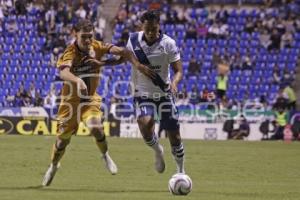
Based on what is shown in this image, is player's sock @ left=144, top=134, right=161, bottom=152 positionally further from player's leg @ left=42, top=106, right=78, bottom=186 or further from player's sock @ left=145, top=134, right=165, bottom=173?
player's leg @ left=42, top=106, right=78, bottom=186

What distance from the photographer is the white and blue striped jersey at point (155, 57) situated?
36.9 feet

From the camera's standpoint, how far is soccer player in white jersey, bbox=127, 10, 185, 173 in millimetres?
11117

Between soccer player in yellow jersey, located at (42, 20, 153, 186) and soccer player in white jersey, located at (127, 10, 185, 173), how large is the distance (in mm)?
165

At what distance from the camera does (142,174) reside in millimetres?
A: 13930

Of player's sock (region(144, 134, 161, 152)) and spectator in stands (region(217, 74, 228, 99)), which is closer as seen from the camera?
player's sock (region(144, 134, 161, 152))

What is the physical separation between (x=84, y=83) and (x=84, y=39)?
0.64 metres

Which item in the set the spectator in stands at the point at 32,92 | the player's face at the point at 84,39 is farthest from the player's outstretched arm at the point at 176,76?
the spectator in stands at the point at 32,92

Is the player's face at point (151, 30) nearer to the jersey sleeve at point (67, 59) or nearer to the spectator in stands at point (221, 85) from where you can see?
the jersey sleeve at point (67, 59)

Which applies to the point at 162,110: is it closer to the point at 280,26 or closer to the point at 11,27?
the point at 280,26

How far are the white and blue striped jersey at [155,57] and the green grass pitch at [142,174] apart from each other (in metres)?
1.48

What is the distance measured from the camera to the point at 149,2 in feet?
120

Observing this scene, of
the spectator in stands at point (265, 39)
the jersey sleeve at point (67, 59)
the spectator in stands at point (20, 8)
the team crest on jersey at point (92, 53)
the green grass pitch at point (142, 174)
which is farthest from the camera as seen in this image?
the spectator in stands at point (20, 8)

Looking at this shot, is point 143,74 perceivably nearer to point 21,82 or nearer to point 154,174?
point 154,174

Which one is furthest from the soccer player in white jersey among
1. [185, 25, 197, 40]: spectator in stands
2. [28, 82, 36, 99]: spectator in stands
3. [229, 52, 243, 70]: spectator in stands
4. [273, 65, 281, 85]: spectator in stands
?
[185, 25, 197, 40]: spectator in stands
